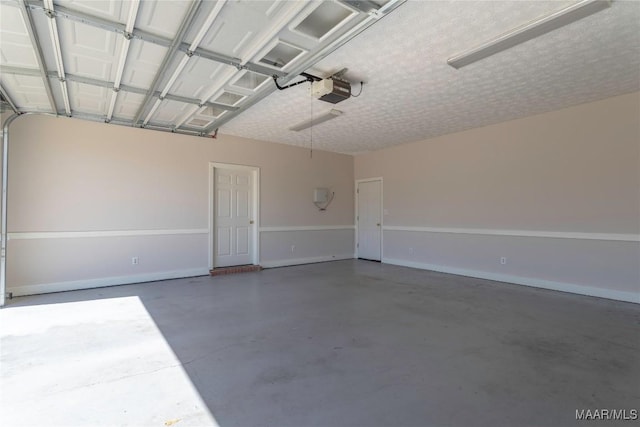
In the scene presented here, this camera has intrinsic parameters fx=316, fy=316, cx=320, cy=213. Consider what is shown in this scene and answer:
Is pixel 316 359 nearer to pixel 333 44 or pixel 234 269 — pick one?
pixel 333 44

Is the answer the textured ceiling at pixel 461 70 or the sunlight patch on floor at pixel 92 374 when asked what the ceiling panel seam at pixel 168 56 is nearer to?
the textured ceiling at pixel 461 70

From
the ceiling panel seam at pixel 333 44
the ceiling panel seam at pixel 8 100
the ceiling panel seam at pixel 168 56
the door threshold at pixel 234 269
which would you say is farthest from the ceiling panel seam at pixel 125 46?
the door threshold at pixel 234 269

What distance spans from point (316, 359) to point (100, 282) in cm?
403

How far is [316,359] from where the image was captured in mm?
2428

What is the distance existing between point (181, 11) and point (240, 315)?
9.39ft

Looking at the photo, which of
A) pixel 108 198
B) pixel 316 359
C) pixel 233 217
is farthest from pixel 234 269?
pixel 316 359

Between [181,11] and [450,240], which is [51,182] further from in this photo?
[450,240]

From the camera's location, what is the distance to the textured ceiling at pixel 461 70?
8.18 ft

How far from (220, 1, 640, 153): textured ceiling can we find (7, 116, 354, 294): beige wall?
105 cm

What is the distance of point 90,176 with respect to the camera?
15.4ft

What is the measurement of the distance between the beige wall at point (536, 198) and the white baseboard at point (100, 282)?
4.35 m

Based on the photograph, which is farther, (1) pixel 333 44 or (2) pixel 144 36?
(1) pixel 333 44

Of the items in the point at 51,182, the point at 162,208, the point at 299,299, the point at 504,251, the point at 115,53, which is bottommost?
the point at 299,299

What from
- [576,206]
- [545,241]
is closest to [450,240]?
[545,241]
